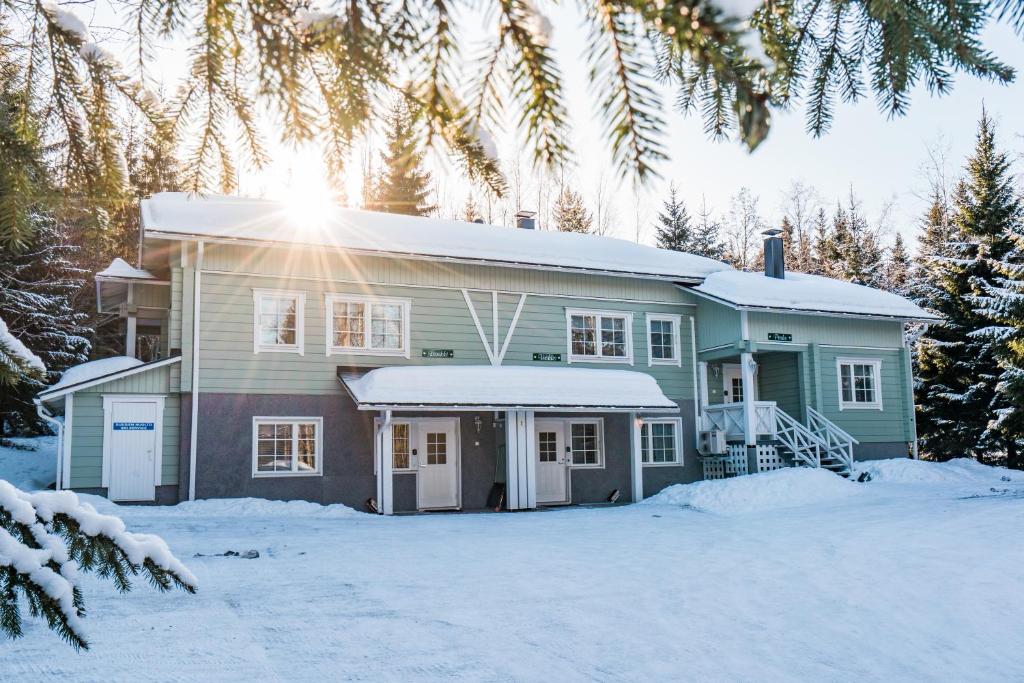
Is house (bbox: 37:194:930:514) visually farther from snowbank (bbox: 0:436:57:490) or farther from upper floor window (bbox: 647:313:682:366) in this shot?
snowbank (bbox: 0:436:57:490)

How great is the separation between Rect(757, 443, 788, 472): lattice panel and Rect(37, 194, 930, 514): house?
6cm

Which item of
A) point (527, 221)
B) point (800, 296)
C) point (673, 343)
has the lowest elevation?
point (673, 343)

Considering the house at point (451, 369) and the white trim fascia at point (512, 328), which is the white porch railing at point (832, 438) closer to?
the house at point (451, 369)

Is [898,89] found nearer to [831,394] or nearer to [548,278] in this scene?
[548,278]

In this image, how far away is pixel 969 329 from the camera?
84.2ft

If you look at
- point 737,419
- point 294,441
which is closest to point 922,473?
point 737,419

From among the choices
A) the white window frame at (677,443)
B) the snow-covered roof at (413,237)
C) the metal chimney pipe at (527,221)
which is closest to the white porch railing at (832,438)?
the white window frame at (677,443)

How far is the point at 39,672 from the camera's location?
5.65 metres

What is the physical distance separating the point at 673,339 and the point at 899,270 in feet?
73.1

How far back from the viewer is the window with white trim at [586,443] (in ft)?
61.4

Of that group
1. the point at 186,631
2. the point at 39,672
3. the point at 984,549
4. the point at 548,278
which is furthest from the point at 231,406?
the point at 984,549

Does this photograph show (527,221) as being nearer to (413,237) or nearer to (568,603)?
(413,237)

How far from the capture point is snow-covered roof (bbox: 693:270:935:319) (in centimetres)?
1942

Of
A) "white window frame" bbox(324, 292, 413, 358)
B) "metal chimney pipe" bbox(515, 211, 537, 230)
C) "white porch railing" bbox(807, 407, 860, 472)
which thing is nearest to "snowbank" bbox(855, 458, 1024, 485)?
"white porch railing" bbox(807, 407, 860, 472)
